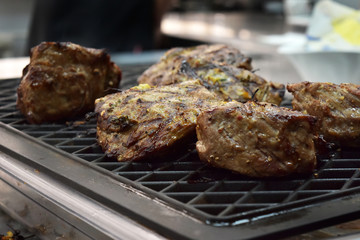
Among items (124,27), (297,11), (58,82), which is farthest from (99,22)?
(58,82)

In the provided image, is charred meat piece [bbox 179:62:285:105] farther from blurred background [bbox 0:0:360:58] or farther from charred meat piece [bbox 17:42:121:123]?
blurred background [bbox 0:0:360:58]

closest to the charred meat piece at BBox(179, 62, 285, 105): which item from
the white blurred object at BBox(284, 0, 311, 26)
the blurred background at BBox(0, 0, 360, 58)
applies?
the blurred background at BBox(0, 0, 360, 58)

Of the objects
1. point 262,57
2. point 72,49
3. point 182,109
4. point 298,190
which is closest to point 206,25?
point 262,57

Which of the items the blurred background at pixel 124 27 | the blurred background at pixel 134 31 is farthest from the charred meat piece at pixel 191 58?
the blurred background at pixel 124 27

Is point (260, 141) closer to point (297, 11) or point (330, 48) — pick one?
point (330, 48)

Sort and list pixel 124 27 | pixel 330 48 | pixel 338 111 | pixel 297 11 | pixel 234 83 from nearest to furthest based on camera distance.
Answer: pixel 338 111 < pixel 234 83 < pixel 330 48 < pixel 124 27 < pixel 297 11
